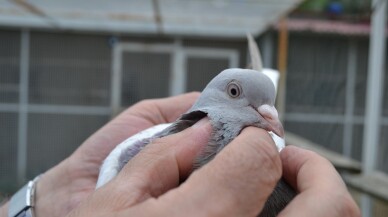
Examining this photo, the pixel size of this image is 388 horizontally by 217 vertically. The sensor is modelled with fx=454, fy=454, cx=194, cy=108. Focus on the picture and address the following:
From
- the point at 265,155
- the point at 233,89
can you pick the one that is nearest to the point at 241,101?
the point at 233,89

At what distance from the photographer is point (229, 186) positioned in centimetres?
47

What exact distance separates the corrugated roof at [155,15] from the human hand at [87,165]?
1926 mm

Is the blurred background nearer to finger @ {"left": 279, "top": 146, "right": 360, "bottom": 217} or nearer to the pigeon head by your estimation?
the pigeon head

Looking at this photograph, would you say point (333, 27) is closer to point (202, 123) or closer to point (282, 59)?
point (282, 59)

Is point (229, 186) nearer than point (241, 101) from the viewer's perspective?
Yes

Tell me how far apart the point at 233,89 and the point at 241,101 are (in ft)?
0.08

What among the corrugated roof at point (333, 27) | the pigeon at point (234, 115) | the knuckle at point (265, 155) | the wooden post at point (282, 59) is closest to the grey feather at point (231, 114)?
the pigeon at point (234, 115)

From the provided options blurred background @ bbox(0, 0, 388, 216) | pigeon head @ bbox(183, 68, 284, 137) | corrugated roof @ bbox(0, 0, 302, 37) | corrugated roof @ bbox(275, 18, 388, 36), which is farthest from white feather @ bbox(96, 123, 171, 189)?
corrugated roof @ bbox(275, 18, 388, 36)

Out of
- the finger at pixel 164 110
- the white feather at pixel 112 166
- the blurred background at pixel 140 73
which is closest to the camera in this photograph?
the white feather at pixel 112 166

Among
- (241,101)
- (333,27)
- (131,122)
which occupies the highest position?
(333,27)

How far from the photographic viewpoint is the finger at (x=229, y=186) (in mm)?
452

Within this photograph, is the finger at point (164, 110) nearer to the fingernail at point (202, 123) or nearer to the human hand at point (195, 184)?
the fingernail at point (202, 123)

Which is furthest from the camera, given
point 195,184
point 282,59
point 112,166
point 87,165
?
point 282,59

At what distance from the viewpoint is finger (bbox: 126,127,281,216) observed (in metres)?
0.45
